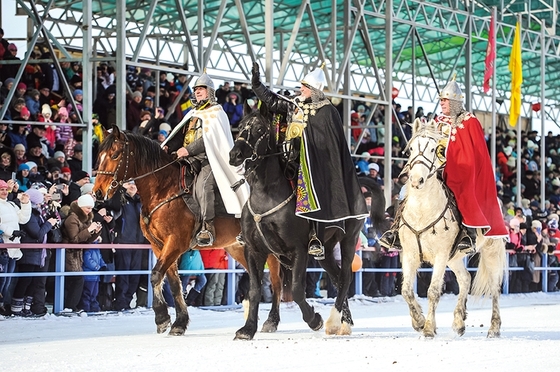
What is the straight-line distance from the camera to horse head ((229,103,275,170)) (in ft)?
31.6

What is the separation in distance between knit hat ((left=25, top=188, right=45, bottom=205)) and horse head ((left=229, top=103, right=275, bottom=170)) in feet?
13.5

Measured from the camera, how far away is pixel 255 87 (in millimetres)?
9922

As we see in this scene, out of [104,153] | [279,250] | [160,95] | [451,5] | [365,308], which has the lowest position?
[365,308]

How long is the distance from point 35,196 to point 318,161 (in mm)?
4360

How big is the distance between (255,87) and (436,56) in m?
30.4

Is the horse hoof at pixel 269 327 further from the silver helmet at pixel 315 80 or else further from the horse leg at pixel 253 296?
the silver helmet at pixel 315 80

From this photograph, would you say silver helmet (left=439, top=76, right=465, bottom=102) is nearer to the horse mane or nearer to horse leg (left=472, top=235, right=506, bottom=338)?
horse leg (left=472, top=235, right=506, bottom=338)

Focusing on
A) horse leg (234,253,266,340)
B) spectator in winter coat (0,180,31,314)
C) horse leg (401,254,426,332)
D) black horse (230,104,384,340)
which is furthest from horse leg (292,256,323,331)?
spectator in winter coat (0,180,31,314)

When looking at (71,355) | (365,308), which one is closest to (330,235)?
(71,355)

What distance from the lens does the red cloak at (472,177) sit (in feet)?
35.0

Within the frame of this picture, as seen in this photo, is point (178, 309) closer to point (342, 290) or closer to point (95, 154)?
point (342, 290)

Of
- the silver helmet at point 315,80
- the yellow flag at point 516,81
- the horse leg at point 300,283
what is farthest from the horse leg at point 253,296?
the yellow flag at point 516,81

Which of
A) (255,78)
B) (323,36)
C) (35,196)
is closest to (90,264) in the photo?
(35,196)

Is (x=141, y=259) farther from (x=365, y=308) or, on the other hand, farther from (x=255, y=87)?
(x=255, y=87)
